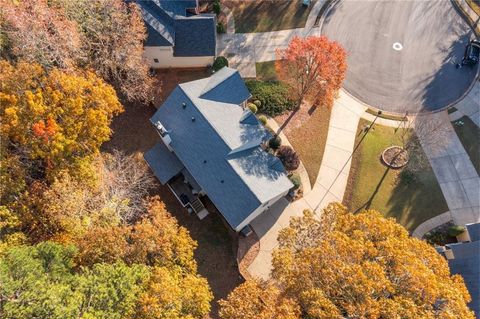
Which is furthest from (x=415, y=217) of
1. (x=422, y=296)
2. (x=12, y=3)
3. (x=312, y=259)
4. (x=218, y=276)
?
(x=12, y=3)

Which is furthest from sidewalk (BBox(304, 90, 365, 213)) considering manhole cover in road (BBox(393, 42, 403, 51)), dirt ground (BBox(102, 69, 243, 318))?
dirt ground (BBox(102, 69, 243, 318))

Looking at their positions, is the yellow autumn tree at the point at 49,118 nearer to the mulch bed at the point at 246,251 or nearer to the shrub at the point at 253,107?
the shrub at the point at 253,107

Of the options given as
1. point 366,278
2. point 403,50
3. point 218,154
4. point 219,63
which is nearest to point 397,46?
point 403,50

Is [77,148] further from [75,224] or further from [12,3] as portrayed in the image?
[12,3]

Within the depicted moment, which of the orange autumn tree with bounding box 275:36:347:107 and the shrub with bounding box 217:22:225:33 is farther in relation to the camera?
the shrub with bounding box 217:22:225:33

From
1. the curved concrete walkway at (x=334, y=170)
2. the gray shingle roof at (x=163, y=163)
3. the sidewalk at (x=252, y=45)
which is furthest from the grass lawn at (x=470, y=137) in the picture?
the gray shingle roof at (x=163, y=163)

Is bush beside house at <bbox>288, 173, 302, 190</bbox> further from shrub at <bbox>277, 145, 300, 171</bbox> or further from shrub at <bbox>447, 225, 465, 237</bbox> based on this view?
shrub at <bbox>447, 225, 465, 237</bbox>
